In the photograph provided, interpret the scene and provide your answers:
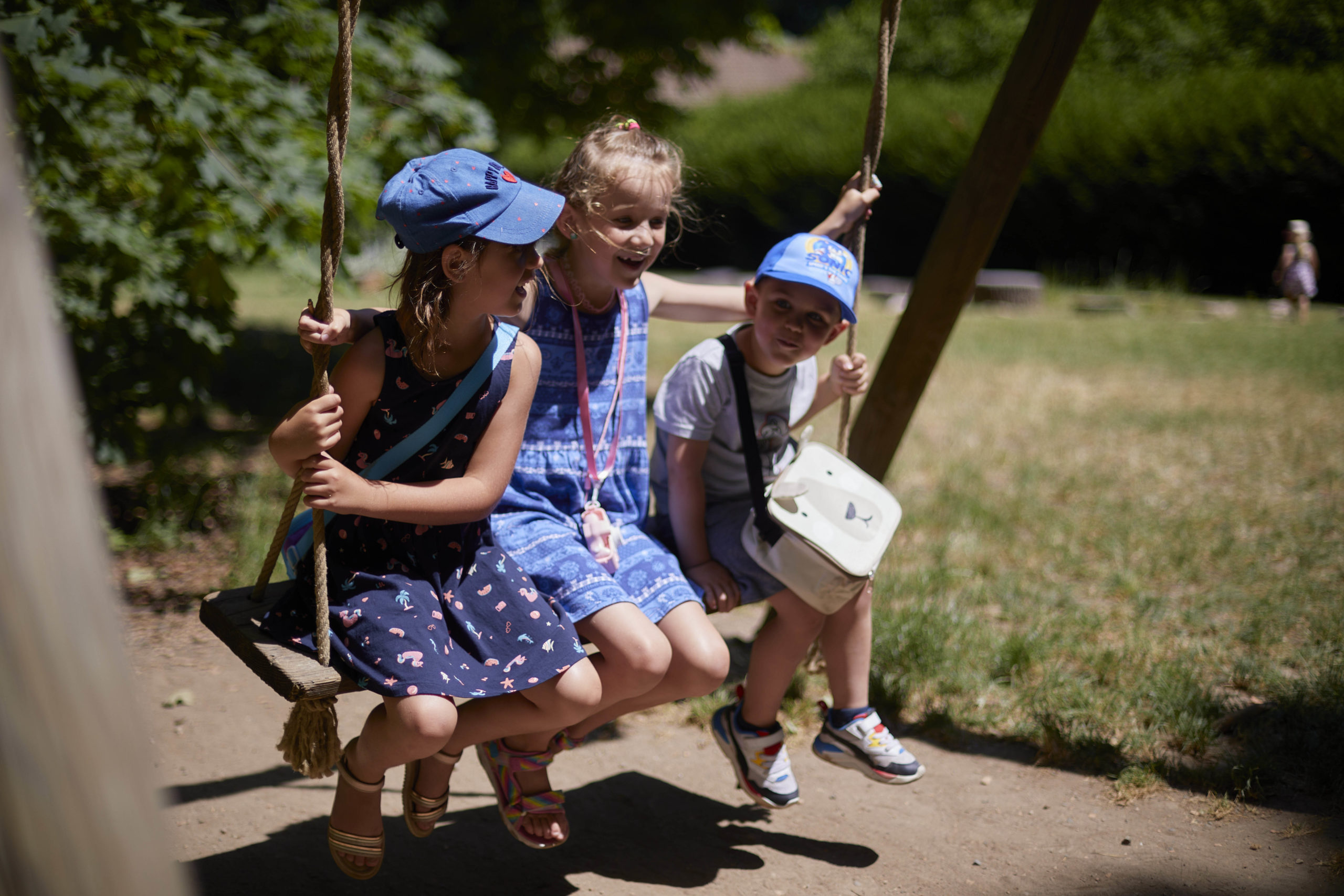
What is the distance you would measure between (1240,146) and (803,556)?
1466 centimetres

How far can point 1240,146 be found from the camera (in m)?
14.4

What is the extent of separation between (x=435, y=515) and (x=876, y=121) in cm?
153

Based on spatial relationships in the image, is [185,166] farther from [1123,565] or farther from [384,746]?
[1123,565]

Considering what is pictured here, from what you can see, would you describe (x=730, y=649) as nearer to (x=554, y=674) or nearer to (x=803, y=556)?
(x=803, y=556)

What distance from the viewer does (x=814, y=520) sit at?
2602 millimetres

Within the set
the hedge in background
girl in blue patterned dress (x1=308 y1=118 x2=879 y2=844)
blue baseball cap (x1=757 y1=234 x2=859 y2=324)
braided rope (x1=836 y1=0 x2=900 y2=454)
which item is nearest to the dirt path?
girl in blue patterned dress (x1=308 y1=118 x2=879 y2=844)

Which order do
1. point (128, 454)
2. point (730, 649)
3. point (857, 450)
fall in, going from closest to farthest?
point (857, 450) < point (730, 649) < point (128, 454)

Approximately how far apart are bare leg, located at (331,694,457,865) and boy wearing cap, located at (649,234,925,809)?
0.80 metres

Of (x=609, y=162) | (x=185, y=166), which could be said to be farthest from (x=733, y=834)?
(x=185, y=166)

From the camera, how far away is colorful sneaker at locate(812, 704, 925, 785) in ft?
8.79

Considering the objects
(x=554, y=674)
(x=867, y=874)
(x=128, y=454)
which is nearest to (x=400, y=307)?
(x=554, y=674)

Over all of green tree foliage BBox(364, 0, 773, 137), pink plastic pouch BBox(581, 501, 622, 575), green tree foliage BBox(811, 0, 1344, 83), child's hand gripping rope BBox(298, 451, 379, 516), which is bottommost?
pink plastic pouch BBox(581, 501, 622, 575)

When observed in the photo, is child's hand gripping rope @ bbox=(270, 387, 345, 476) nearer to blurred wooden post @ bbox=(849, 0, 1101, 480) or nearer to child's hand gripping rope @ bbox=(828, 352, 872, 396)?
child's hand gripping rope @ bbox=(828, 352, 872, 396)

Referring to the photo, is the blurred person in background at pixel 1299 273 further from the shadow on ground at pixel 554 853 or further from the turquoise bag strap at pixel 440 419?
the turquoise bag strap at pixel 440 419
